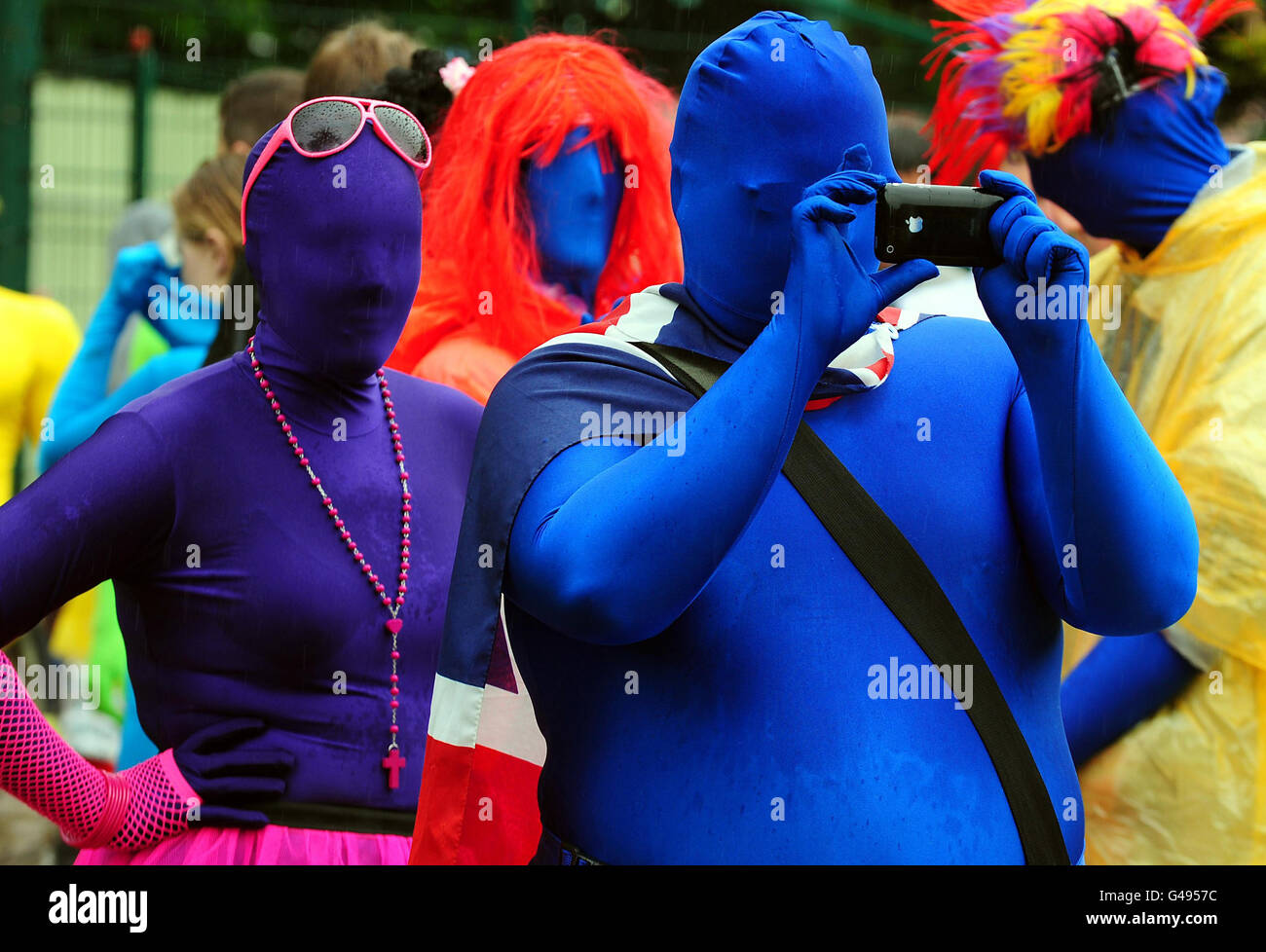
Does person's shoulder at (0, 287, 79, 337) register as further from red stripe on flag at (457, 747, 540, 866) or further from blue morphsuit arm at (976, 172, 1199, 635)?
blue morphsuit arm at (976, 172, 1199, 635)

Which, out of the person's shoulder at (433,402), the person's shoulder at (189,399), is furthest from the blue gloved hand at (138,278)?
the person's shoulder at (189,399)

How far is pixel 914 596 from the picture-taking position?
1655 mm

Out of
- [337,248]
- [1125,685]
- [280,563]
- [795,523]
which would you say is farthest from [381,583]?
[1125,685]

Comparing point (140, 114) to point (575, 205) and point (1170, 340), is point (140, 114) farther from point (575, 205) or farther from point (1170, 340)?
point (1170, 340)

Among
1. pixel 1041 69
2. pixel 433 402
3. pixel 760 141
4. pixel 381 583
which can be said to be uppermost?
pixel 1041 69

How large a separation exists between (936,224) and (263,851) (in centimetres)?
121

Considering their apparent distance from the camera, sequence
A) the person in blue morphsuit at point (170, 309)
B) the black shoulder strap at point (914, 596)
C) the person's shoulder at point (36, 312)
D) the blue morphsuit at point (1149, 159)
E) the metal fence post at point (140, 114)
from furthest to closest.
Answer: the metal fence post at point (140, 114)
the person's shoulder at point (36, 312)
the person in blue morphsuit at point (170, 309)
the blue morphsuit at point (1149, 159)
the black shoulder strap at point (914, 596)

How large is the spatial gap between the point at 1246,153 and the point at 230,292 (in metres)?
1.93

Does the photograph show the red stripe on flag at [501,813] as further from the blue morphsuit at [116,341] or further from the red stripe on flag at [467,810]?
the blue morphsuit at [116,341]

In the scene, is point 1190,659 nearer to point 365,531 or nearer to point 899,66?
point 365,531

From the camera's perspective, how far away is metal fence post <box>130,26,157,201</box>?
7.84 m

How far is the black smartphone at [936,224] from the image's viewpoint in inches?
62.1

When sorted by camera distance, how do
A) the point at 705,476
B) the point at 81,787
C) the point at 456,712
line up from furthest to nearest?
the point at 81,787 → the point at 456,712 → the point at 705,476

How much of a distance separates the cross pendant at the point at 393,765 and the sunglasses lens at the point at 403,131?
2.68ft
